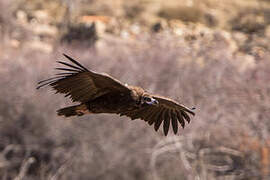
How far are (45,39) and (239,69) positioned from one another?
17.6 m

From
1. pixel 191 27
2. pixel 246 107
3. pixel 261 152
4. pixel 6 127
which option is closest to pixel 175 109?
pixel 261 152

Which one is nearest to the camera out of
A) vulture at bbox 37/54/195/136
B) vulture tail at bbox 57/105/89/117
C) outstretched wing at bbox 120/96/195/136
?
vulture at bbox 37/54/195/136

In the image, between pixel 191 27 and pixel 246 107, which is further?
pixel 191 27

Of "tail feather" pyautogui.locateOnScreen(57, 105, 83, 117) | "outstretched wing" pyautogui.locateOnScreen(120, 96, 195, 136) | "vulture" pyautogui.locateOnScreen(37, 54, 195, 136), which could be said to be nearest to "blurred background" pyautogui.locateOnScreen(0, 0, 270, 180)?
"outstretched wing" pyautogui.locateOnScreen(120, 96, 195, 136)

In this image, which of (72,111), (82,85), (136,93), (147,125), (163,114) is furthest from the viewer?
(147,125)

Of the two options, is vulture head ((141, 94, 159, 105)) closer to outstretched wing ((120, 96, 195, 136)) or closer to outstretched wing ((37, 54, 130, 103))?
outstretched wing ((37, 54, 130, 103))

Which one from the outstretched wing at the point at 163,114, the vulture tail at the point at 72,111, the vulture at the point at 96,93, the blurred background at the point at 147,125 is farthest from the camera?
the blurred background at the point at 147,125

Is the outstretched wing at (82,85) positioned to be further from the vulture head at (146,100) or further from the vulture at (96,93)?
the vulture head at (146,100)

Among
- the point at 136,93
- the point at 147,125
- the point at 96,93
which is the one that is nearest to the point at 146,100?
the point at 136,93

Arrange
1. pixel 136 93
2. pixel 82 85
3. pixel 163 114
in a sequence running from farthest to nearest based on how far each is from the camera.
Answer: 1. pixel 163 114
2. pixel 82 85
3. pixel 136 93

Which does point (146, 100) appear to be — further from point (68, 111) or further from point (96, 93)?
point (68, 111)

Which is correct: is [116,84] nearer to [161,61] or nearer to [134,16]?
[161,61]

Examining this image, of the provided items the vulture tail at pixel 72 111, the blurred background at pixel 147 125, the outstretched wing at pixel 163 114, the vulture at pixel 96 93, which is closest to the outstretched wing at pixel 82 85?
the vulture at pixel 96 93

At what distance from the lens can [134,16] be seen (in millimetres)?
49281
